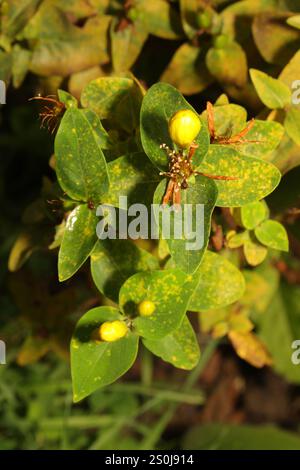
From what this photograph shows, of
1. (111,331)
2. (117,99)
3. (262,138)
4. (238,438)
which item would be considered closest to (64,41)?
(117,99)

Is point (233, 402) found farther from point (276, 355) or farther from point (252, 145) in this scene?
point (252, 145)

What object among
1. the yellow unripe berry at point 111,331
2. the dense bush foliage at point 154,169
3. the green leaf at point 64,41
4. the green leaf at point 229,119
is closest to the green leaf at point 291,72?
the dense bush foliage at point 154,169

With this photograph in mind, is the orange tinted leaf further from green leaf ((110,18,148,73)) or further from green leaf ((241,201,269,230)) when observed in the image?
green leaf ((110,18,148,73))

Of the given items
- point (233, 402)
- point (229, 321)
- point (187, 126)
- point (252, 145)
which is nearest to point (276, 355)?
point (233, 402)

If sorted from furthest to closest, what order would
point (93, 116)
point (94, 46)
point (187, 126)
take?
Answer: 1. point (94, 46)
2. point (93, 116)
3. point (187, 126)

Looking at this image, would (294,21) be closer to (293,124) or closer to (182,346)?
(293,124)

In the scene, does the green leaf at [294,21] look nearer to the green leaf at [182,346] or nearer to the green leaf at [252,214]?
the green leaf at [252,214]
